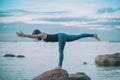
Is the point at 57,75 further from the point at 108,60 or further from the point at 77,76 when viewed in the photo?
the point at 108,60

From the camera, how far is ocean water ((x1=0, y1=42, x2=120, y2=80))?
669 centimetres

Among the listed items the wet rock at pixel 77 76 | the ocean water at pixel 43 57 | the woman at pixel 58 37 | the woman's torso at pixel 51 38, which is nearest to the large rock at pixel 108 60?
the ocean water at pixel 43 57

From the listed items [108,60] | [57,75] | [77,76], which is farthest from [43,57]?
[108,60]

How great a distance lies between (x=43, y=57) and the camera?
7652mm

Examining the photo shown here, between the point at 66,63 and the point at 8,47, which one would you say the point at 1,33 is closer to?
the point at 8,47

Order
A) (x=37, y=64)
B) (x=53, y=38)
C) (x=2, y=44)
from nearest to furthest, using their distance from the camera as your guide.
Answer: (x=53, y=38)
(x=2, y=44)
(x=37, y=64)

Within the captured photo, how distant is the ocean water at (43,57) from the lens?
669 cm

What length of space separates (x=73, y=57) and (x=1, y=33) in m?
1.46


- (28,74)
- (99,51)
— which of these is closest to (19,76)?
(28,74)

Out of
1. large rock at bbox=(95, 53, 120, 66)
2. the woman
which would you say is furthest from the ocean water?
the woman

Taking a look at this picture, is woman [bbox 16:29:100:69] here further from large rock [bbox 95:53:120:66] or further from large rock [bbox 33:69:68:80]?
large rock [bbox 95:53:120:66]

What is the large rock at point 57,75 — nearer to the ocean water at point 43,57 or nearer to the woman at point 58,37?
the woman at point 58,37

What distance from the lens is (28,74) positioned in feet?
23.5

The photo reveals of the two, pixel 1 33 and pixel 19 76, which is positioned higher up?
pixel 1 33
